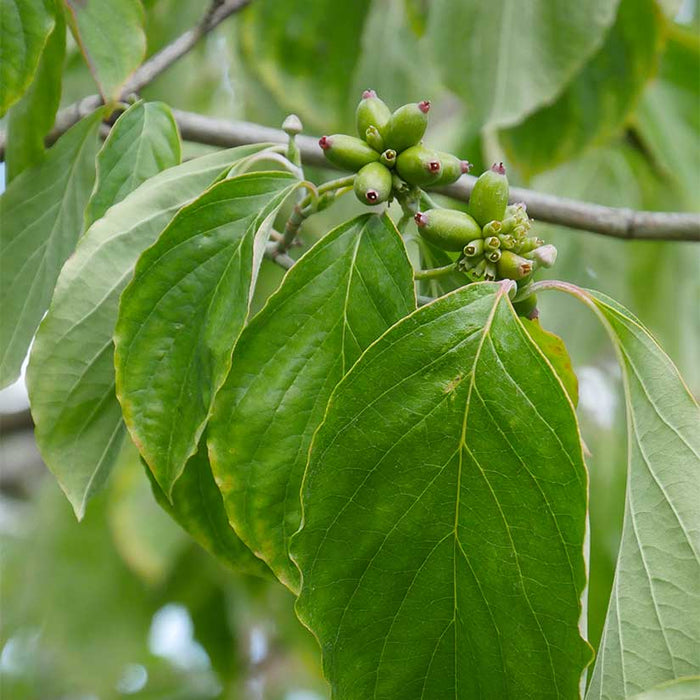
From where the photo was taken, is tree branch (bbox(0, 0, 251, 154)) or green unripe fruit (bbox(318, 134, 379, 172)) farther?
tree branch (bbox(0, 0, 251, 154))

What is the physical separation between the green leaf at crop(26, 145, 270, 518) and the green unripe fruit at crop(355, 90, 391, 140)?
114mm

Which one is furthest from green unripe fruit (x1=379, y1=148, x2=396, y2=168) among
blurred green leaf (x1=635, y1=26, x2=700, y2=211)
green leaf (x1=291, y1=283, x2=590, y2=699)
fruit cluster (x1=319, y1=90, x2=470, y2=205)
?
blurred green leaf (x1=635, y1=26, x2=700, y2=211)

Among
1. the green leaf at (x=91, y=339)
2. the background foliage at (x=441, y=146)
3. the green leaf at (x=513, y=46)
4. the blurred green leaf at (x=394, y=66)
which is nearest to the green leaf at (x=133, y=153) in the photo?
the green leaf at (x=91, y=339)

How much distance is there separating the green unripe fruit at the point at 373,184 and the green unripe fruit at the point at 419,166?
0.01 meters

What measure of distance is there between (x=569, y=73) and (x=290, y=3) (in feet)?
1.89

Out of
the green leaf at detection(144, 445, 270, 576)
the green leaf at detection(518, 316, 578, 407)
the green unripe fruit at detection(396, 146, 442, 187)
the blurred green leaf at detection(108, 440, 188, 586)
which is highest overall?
the green unripe fruit at detection(396, 146, 442, 187)

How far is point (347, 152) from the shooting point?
2.36 ft

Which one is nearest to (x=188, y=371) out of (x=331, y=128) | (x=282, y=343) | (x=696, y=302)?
(x=282, y=343)

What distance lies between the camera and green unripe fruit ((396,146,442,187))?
2.29ft

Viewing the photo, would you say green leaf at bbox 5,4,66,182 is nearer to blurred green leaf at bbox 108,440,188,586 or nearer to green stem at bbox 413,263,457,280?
green stem at bbox 413,263,457,280

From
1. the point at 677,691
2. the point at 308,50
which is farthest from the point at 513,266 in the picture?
the point at 308,50

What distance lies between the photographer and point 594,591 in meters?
1.80

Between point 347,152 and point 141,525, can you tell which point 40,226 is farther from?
point 141,525

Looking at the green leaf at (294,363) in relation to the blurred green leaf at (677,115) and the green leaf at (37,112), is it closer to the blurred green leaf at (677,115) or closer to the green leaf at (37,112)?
the green leaf at (37,112)
